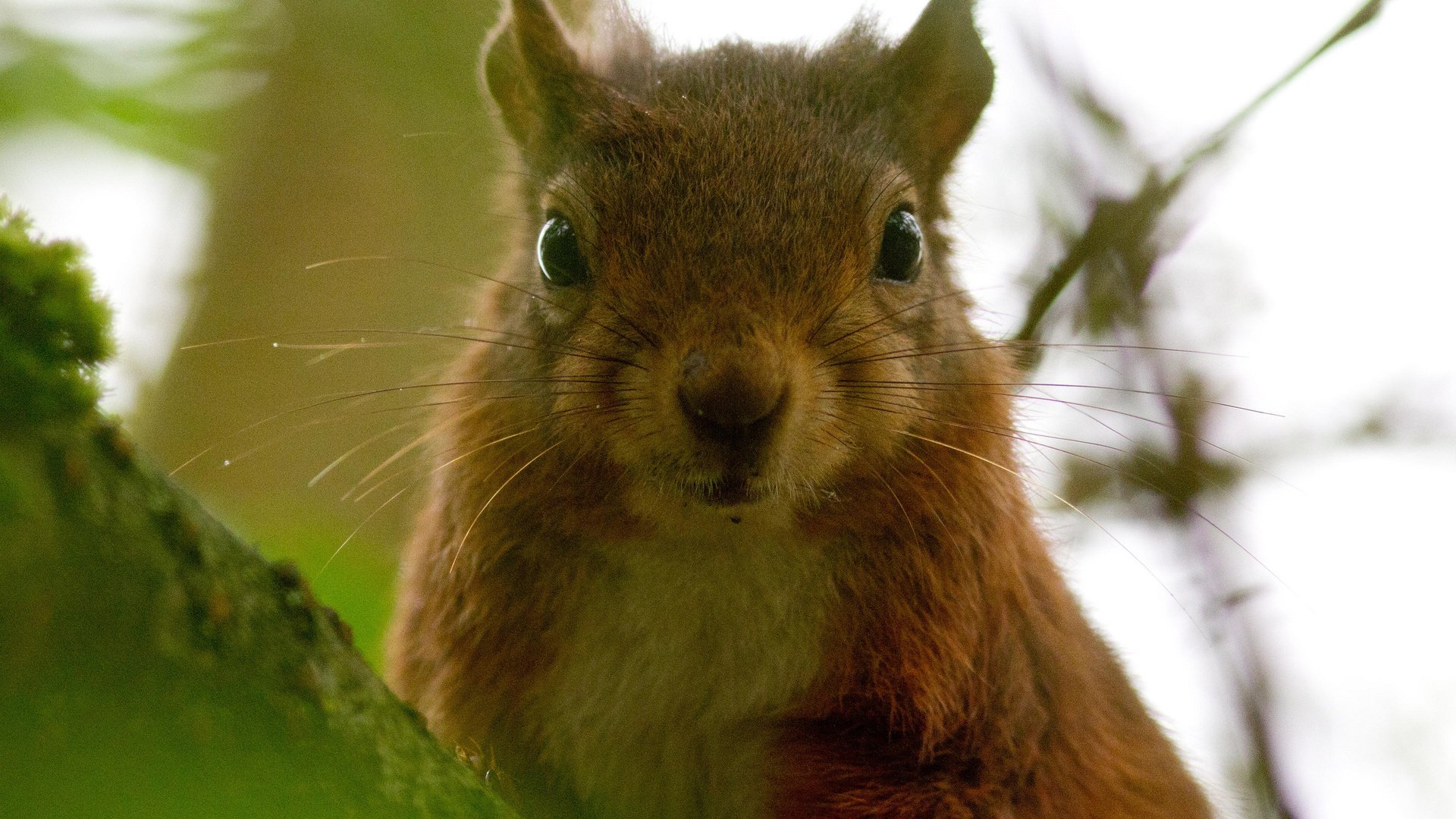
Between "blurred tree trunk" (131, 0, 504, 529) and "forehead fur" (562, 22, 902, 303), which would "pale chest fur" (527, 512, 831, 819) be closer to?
"forehead fur" (562, 22, 902, 303)

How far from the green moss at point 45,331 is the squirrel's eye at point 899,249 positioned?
162cm

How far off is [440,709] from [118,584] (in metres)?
1.59

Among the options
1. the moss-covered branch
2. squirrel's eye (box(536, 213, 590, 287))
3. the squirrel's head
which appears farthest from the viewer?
squirrel's eye (box(536, 213, 590, 287))

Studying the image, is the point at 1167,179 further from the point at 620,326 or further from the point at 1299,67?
the point at 620,326

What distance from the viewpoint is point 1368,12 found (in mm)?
2242

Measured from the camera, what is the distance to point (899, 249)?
246 cm

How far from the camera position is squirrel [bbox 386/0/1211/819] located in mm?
2119

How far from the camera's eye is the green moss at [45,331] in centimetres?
95

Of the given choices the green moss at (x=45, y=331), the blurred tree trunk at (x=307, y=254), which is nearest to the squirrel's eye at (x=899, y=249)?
the blurred tree trunk at (x=307, y=254)

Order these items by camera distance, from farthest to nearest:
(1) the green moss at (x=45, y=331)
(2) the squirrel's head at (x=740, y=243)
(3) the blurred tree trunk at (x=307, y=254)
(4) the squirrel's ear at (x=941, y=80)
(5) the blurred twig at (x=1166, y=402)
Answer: (3) the blurred tree trunk at (x=307, y=254)
(4) the squirrel's ear at (x=941, y=80)
(5) the blurred twig at (x=1166, y=402)
(2) the squirrel's head at (x=740, y=243)
(1) the green moss at (x=45, y=331)

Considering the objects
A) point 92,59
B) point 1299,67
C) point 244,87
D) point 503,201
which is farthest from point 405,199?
point 1299,67

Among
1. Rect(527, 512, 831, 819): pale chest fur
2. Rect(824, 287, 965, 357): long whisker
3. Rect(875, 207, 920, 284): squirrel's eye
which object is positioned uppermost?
Rect(875, 207, 920, 284): squirrel's eye

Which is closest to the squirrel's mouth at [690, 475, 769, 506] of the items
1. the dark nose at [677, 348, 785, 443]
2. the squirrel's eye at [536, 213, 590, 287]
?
the dark nose at [677, 348, 785, 443]

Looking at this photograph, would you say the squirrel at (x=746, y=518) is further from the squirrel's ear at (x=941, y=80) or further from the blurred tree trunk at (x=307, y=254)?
the blurred tree trunk at (x=307, y=254)
